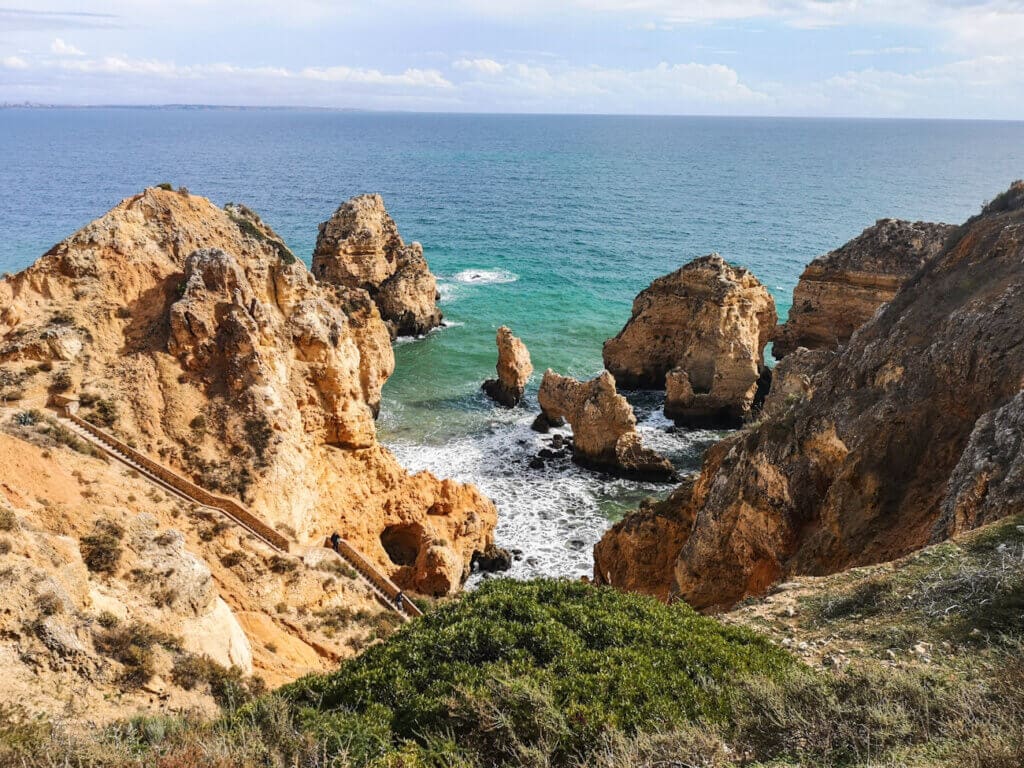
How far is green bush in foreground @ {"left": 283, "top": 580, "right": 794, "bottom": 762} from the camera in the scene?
874 cm

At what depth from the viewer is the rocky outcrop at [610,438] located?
36250 millimetres

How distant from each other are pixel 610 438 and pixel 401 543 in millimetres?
13788

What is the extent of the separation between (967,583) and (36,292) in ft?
86.6

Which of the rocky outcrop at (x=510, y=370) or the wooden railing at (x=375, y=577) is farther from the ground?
the rocky outcrop at (x=510, y=370)

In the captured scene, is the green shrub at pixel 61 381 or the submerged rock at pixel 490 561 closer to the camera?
the green shrub at pixel 61 381

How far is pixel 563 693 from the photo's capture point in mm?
9281

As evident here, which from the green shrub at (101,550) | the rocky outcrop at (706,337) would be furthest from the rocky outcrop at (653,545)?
the rocky outcrop at (706,337)

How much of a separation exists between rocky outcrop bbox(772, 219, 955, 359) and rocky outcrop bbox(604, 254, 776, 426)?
7.67 ft

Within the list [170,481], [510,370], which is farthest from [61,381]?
[510,370]

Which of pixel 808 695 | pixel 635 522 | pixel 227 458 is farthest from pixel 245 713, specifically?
pixel 635 522

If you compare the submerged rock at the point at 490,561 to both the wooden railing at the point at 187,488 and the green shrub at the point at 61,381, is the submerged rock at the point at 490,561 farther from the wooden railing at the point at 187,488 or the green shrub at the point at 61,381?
the green shrub at the point at 61,381

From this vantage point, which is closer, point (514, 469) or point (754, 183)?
point (514, 469)

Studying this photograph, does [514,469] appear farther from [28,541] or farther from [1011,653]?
[1011,653]

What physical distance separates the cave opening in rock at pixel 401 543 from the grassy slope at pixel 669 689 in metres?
15.3
